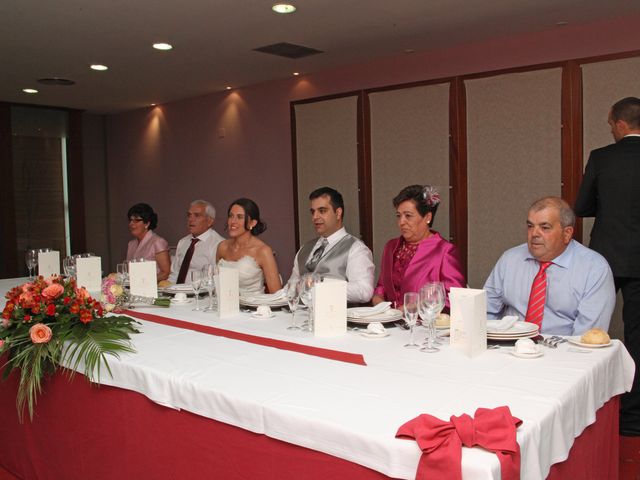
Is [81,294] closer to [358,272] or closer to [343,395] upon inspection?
[343,395]

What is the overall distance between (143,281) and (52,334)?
0.93 meters

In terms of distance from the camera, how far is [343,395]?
156cm

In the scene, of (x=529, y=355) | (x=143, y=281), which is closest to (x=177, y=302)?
(x=143, y=281)

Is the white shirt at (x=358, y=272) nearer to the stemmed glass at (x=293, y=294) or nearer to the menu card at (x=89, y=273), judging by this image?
the stemmed glass at (x=293, y=294)

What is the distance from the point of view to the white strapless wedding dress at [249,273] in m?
3.80

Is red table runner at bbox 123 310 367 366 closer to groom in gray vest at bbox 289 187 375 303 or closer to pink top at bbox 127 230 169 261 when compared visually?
groom in gray vest at bbox 289 187 375 303

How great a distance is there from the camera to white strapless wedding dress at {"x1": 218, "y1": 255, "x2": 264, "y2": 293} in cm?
380

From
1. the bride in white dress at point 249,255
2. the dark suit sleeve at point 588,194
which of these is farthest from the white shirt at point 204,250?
the dark suit sleeve at point 588,194

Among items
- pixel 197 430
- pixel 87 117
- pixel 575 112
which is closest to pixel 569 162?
pixel 575 112

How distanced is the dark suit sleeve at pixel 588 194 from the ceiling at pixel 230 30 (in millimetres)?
1395

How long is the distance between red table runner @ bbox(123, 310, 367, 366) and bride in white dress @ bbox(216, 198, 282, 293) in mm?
1109

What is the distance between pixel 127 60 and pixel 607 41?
404 centimetres

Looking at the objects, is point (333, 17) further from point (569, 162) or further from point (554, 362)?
point (554, 362)

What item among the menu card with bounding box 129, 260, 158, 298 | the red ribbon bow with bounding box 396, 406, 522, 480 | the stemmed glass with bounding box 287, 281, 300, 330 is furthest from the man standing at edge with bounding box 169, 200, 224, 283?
the red ribbon bow with bounding box 396, 406, 522, 480
